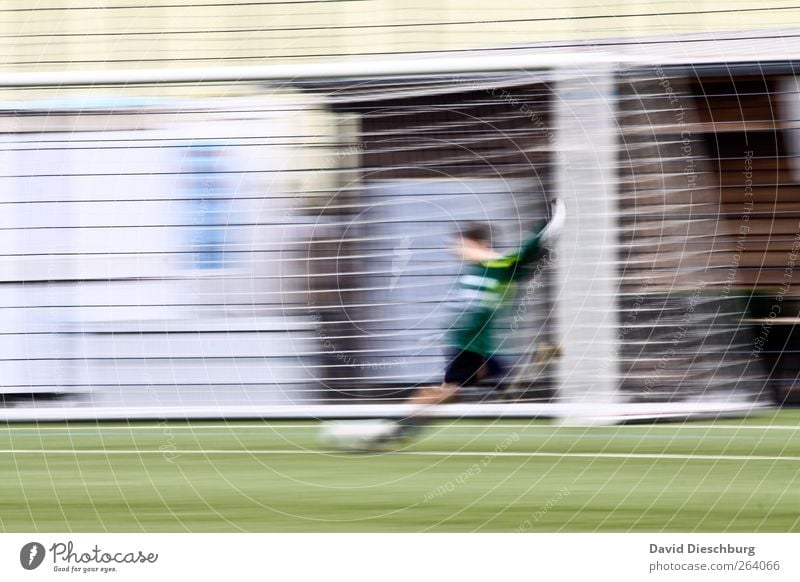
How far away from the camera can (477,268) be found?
6035mm

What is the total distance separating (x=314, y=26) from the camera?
6969 millimetres

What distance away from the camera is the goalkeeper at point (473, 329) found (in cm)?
571

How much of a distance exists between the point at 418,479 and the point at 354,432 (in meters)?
1.22

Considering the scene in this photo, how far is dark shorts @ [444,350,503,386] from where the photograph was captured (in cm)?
578

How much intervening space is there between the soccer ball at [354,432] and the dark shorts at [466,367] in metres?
0.39

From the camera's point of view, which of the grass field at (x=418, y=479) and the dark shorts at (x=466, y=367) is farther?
the dark shorts at (x=466, y=367)

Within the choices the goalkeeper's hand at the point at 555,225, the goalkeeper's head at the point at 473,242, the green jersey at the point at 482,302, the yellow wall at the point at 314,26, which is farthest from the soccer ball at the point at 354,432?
the yellow wall at the point at 314,26

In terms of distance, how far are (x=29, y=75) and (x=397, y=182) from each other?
2142 mm

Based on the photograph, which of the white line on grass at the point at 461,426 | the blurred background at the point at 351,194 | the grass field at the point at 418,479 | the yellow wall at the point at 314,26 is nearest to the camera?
the grass field at the point at 418,479

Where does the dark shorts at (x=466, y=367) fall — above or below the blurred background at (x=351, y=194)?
below

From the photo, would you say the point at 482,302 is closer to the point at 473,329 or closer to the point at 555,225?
the point at 473,329

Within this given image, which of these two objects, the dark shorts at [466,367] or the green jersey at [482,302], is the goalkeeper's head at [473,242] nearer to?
the green jersey at [482,302]
